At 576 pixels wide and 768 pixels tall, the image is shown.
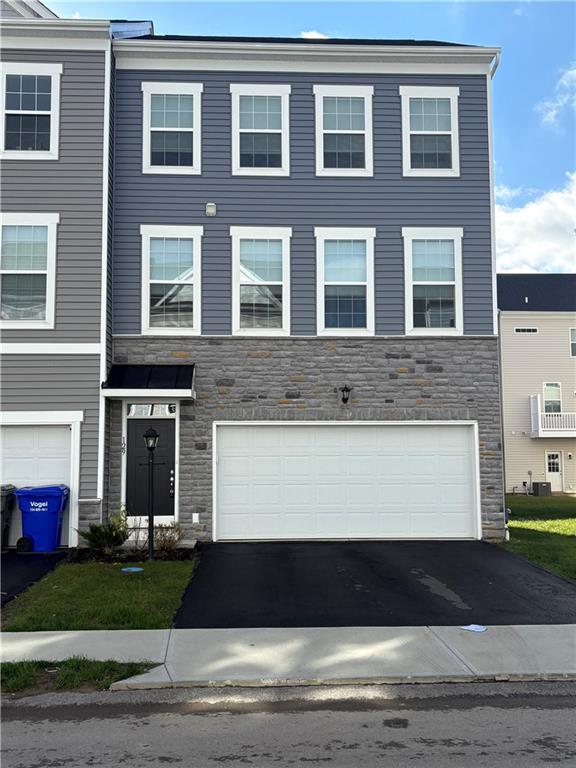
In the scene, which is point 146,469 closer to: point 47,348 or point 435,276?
point 47,348

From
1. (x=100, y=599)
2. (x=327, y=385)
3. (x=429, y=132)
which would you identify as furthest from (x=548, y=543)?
(x=100, y=599)

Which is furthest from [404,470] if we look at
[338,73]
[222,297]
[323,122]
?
[338,73]

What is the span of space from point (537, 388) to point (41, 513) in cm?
2227

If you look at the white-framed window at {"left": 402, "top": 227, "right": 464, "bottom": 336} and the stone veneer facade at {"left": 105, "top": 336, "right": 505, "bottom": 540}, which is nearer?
the stone veneer facade at {"left": 105, "top": 336, "right": 505, "bottom": 540}

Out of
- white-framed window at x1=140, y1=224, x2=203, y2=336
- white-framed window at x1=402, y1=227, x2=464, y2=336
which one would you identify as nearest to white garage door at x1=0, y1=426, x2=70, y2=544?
white-framed window at x1=140, y1=224, x2=203, y2=336

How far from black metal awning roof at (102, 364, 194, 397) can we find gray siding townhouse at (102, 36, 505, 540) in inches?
3.6

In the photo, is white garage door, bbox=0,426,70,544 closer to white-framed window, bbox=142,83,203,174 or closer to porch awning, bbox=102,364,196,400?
porch awning, bbox=102,364,196,400

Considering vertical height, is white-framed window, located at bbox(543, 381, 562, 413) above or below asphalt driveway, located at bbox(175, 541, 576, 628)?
above

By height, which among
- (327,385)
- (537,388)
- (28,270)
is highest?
(28,270)

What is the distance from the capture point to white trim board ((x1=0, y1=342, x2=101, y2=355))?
38.0 feet

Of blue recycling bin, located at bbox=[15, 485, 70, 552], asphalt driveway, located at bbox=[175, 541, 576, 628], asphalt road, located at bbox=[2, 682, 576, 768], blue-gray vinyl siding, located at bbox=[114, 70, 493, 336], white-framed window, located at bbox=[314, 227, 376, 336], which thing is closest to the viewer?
asphalt road, located at bbox=[2, 682, 576, 768]

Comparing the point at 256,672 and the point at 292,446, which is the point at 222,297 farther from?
the point at 256,672

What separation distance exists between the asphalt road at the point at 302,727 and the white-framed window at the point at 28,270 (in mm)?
7900

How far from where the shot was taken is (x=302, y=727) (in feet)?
15.4
